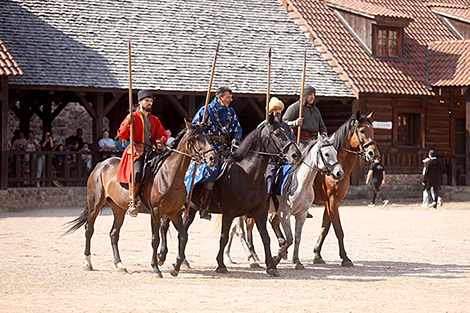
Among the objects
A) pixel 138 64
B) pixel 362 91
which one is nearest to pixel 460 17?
pixel 362 91

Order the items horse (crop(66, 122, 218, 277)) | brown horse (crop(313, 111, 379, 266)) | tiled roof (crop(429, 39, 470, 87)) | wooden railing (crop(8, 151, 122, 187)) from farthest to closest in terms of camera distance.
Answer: tiled roof (crop(429, 39, 470, 87)) → wooden railing (crop(8, 151, 122, 187)) → brown horse (crop(313, 111, 379, 266)) → horse (crop(66, 122, 218, 277))

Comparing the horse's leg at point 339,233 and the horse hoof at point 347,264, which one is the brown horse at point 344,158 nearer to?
the horse's leg at point 339,233

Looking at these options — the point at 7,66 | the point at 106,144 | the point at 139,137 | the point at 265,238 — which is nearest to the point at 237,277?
the point at 265,238

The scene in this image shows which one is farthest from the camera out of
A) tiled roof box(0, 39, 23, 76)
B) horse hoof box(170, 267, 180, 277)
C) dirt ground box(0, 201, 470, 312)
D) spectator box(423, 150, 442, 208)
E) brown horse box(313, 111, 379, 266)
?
spectator box(423, 150, 442, 208)

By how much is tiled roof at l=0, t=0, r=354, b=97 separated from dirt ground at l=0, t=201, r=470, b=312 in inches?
270

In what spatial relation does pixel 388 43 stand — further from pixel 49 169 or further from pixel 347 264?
pixel 347 264

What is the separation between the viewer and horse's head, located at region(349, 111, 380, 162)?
1067 centimetres

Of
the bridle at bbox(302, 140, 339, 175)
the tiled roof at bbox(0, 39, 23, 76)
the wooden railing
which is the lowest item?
the wooden railing

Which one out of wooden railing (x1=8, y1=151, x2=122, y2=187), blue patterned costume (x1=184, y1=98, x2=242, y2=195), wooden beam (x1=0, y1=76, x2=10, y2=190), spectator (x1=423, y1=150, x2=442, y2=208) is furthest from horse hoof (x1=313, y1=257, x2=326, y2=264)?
spectator (x1=423, y1=150, x2=442, y2=208)

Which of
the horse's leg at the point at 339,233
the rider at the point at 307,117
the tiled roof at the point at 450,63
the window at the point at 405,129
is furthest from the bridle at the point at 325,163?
the window at the point at 405,129

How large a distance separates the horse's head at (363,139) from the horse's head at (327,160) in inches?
29.1

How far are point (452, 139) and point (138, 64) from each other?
12.0 metres

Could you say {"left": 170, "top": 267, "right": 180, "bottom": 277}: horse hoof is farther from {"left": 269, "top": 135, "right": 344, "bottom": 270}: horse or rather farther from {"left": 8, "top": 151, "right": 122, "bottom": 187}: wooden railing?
{"left": 8, "top": 151, "right": 122, "bottom": 187}: wooden railing

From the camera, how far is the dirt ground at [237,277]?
738cm
